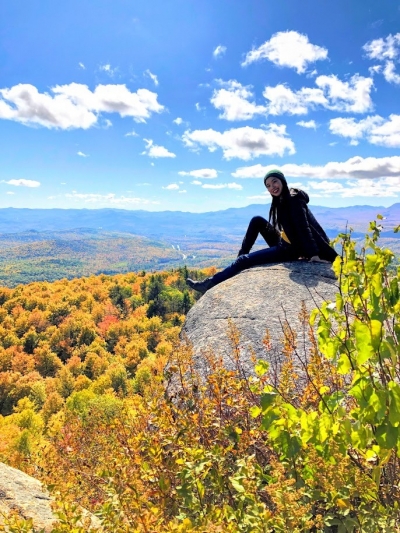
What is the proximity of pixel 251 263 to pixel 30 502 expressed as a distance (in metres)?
5.74

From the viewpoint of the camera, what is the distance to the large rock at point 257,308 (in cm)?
499

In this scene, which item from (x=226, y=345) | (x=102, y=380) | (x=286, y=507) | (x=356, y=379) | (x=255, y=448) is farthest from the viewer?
(x=102, y=380)

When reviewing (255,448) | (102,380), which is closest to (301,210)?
(255,448)

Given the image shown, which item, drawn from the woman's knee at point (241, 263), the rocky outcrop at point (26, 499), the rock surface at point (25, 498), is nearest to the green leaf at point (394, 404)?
the rocky outcrop at point (26, 499)

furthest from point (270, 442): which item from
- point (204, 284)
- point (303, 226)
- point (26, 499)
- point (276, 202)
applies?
point (204, 284)

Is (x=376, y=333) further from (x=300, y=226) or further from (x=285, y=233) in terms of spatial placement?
(x=285, y=233)

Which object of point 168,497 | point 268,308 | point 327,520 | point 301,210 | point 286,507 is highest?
point 301,210

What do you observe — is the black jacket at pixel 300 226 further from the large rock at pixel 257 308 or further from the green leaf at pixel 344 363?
the green leaf at pixel 344 363

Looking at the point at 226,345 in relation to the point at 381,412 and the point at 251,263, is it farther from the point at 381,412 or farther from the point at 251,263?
the point at 381,412

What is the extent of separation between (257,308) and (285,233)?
231 cm

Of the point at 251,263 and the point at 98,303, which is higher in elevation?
the point at 251,263

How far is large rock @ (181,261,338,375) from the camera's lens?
16.4 ft

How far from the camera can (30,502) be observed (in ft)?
13.8

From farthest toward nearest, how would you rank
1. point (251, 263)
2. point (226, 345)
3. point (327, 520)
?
point (251, 263) < point (226, 345) < point (327, 520)
